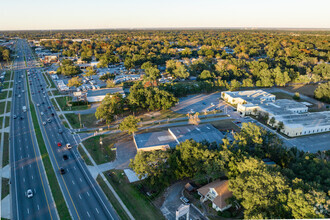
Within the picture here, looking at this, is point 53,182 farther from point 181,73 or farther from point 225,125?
point 181,73

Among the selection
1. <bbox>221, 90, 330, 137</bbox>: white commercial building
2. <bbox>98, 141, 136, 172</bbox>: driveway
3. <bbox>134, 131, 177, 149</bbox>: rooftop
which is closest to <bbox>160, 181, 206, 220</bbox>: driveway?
<bbox>98, 141, 136, 172</bbox>: driveway

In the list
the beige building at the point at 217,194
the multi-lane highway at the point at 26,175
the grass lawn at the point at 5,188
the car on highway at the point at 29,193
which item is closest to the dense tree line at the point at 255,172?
the beige building at the point at 217,194

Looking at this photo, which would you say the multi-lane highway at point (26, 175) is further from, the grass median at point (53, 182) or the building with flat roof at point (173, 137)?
the building with flat roof at point (173, 137)

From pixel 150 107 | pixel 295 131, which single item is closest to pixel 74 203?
pixel 150 107

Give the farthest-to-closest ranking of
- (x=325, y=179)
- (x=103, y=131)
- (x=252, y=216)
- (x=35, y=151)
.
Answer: (x=103, y=131) → (x=35, y=151) → (x=325, y=179) → (x=252, y=216)

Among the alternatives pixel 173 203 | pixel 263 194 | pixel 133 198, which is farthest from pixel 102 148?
pixel 263 194

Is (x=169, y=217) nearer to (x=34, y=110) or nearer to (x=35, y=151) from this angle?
(x=35, y=151)

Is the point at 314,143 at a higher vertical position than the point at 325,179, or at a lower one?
lower
